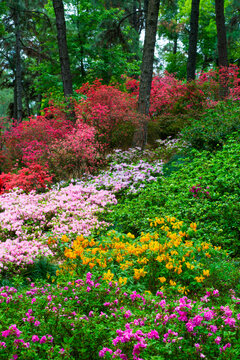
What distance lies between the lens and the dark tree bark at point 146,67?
953 cm

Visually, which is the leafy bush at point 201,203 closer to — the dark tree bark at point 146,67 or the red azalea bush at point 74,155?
the red azalea bush at point 74,155

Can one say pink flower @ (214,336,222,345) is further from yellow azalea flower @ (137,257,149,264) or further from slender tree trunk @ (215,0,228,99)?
slender tree trunk @ (215,0,228,99)

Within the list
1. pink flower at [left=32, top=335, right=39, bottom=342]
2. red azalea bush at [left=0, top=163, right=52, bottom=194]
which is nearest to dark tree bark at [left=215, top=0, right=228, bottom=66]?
red azalea bush at [left=0, top=163, right=52, bottom=194]

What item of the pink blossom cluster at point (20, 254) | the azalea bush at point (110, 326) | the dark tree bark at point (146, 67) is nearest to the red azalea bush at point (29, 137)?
the dark tree bark at point (146, 67)

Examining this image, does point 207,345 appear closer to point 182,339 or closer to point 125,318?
point 182,339

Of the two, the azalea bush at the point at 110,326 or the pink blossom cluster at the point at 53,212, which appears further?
the pink blossom cluster at the point at 53,212

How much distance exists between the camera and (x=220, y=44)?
1248 cm

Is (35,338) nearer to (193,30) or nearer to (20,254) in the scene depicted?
(20,254)

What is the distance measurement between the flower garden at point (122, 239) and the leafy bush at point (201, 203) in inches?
1.0

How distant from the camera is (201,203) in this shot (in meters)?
5.57

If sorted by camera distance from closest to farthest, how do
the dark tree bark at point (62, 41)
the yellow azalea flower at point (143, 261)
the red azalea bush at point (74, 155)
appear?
the yellow azalea flower at point (143, 261), the red azalea bush at point (74, 155), the dark tree bark at point (62, 41)

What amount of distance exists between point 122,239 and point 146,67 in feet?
23.3

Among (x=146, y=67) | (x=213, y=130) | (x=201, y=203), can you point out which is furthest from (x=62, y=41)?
(x=201, y=203)

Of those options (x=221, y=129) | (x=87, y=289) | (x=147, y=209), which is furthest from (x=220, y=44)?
(x=87, y=289)
